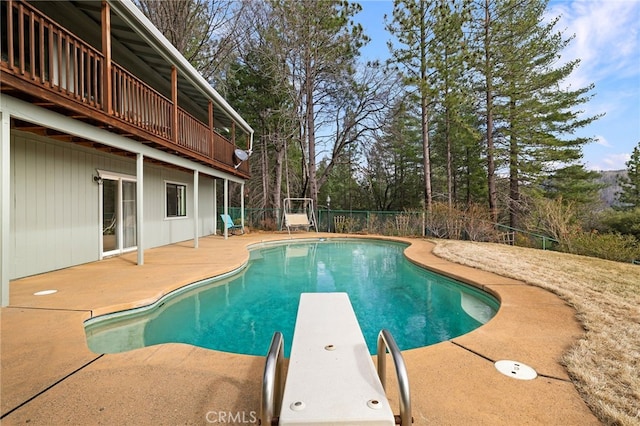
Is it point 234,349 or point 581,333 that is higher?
point 581,333

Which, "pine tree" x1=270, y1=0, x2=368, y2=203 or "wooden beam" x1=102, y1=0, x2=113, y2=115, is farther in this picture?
"pine tree" x1=270, y1=0, x2=368, y2=203

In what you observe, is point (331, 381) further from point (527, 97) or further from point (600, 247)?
point (527, 97)

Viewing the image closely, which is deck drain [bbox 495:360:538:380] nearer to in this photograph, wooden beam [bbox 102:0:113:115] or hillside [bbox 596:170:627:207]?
wooden beam [bbox 102:0:113:115]

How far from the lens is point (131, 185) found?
25.0 ft

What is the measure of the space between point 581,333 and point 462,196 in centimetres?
2144

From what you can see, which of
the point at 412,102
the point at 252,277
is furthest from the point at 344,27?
the point at 252,277

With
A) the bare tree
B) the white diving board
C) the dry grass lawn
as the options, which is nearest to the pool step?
the white diving board

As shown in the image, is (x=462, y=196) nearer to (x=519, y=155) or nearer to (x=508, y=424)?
(x=519, y=155)

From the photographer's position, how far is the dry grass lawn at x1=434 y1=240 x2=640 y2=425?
6.37 ft

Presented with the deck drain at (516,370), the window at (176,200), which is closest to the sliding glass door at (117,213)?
the window at (176,200)

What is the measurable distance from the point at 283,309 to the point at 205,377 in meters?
2.54

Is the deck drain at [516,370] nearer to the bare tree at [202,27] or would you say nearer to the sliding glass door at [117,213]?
the sliding glass door at [117,213]

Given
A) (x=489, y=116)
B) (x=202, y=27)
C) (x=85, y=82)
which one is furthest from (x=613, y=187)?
(x=85, y=82)

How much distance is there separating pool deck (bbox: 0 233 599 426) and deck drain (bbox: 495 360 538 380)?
5cm
